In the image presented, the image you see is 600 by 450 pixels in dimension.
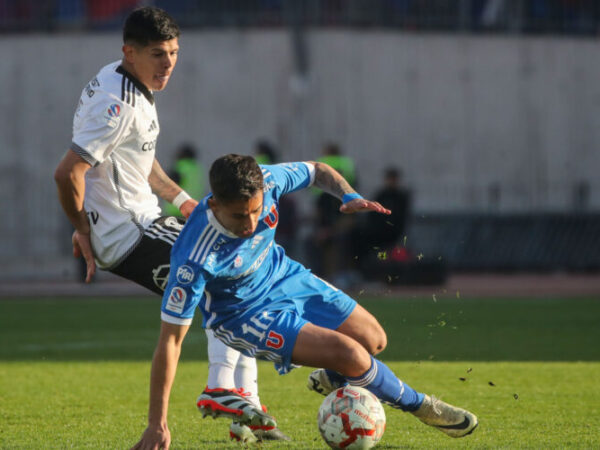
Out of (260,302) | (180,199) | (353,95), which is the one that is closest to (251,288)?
(260,302)

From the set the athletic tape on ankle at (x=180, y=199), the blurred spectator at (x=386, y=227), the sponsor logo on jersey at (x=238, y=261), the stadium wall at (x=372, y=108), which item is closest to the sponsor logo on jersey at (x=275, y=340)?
the sponsor logo on jersey at (x=238, y=261)

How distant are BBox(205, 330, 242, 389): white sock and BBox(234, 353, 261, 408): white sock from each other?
0.03 metres

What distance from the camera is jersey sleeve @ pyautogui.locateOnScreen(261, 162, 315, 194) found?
5.24 metres

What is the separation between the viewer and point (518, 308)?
516 inches

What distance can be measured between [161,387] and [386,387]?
1097 mm

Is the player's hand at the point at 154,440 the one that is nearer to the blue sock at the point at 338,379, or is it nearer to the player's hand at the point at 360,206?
the blue sock at the point at 338,379

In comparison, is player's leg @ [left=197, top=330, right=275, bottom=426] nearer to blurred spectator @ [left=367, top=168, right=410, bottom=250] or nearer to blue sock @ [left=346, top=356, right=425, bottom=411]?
blue sock @ [left=346, top=356, right=425, bottom=411]

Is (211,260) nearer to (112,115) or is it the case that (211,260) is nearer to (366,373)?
(366,373)

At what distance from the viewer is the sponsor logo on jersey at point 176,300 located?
466cm

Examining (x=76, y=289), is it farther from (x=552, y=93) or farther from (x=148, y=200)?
(x=148, y=200)

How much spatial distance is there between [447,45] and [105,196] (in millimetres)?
16030

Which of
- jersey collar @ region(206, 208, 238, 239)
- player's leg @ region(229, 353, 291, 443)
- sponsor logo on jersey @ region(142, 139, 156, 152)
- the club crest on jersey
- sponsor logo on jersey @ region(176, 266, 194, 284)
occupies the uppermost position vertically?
the club crest on jersey

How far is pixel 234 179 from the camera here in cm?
470

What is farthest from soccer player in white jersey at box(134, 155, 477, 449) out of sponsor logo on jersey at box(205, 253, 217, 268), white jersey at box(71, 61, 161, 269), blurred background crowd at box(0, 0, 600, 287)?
blurred background crowd at box(0, 0, 600, 287)
